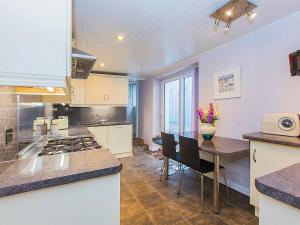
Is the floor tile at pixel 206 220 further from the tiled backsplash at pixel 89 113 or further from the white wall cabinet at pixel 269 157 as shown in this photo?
the tiled backsplash at pixel 89 113

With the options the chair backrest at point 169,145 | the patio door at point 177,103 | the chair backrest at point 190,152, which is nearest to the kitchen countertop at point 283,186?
the chair backrest at point 190,152

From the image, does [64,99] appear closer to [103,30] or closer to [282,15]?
[103,30]

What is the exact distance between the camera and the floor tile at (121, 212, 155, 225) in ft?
6.19

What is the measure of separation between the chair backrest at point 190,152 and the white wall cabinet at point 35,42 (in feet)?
5.60

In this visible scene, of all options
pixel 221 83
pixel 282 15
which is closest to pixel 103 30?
pixel 221 83

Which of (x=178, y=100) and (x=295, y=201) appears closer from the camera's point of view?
(x=295, y=201)

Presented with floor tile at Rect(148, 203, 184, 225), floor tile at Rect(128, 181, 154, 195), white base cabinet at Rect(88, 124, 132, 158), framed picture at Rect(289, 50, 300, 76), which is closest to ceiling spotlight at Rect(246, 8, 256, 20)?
framed picture at Rect(289, 50, 300, 76)

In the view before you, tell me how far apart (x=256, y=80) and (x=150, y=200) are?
214 centimetres

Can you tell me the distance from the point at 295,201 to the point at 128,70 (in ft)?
14.0

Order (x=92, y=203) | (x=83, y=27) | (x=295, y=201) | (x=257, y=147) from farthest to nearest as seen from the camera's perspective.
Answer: (x=83, y=27), (x=257, y=147), (x=92, y=203), (x=295, y=201)

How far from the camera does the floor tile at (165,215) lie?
6.27ft

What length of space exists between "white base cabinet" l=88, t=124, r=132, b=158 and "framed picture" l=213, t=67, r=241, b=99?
→ 8.11ft

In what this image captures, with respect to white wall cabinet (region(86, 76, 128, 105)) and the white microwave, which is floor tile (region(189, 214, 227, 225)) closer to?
the white microwave

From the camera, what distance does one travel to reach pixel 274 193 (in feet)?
2.07
